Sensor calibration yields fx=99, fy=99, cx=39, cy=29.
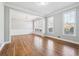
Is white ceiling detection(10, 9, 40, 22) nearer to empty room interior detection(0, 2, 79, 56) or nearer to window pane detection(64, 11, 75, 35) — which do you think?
empty room interior detection(0, 2, 79, 56)

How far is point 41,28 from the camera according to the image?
2615mm

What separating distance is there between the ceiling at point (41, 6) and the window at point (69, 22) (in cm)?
24

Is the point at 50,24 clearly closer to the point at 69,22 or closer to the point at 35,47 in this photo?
the point at 69,22

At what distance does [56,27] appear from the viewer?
2543 millimetres

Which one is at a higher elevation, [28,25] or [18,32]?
[28,25]

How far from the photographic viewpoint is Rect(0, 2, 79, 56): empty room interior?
7.42ft

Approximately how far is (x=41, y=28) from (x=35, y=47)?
530mm

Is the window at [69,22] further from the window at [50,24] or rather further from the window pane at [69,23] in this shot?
the window at [50,24]

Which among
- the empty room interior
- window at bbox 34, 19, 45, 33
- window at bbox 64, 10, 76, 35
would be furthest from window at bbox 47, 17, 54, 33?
window at bbox 64, 10, 76, 35

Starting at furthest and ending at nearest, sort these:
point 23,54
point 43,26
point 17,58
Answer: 1. point 43,26
2. point 23,54
3. point 17,58

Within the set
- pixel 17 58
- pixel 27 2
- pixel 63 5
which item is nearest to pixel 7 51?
pixel 17 58

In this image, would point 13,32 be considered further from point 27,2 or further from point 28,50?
point 27,2

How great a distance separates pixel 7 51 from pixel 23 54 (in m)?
0.39

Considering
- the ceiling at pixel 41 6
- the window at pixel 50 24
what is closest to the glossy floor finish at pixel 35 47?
the window at pixel 50 24
